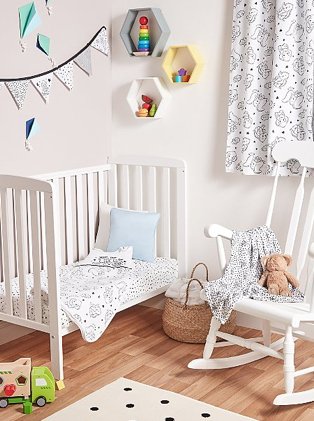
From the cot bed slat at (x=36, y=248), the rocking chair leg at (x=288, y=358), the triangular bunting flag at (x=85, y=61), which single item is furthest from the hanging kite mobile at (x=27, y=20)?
the rocking chair leg at (x=288, y=358)

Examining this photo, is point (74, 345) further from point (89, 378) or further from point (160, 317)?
point (160, 317)

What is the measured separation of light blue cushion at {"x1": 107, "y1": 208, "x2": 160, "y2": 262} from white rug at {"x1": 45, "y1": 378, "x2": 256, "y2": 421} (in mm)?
960

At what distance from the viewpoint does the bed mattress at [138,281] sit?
9.96ft

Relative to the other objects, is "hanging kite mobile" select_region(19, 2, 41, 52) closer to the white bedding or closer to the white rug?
the white bedding

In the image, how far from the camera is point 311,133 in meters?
3.16

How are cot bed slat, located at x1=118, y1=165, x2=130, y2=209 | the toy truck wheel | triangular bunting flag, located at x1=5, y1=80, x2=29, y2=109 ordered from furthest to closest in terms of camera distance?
cot bed slat, located at x1=118, y1=165, x2=130, y2=209, triangular bunting flag, located at x1=5, y1=80, x2=29, y2=109, the toy truck wheel

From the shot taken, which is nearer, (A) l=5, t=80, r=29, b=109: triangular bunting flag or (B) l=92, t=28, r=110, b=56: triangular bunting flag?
(A) l=5, t=80, r=29, b=109: triangular bunting flag

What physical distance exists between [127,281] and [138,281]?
88mm

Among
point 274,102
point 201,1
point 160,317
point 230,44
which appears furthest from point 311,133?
point 160,317

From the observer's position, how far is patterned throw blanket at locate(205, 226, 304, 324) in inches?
112

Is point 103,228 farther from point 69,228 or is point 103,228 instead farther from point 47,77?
point 47,77

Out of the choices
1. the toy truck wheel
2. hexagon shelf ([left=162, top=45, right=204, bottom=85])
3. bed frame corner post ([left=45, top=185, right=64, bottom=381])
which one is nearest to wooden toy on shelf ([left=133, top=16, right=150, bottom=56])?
hexagon shelf ([left=162, top=45, right=204, bottom=85])

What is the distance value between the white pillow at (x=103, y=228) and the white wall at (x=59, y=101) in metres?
0.29

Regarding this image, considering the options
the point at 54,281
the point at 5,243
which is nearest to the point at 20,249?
the point at 5,243
